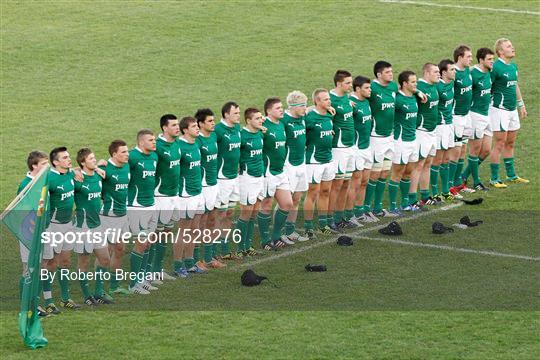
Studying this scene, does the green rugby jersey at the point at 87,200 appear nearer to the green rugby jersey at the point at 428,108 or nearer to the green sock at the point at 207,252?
the green sock at the point at 207,252

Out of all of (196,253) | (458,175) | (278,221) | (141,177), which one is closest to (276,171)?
(278,221)

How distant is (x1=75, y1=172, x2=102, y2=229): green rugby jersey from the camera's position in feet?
61.6

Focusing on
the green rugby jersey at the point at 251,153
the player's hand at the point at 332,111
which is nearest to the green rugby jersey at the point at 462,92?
the player's hand at the point at 332,111

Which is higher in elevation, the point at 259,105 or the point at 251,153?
the point at 251,153

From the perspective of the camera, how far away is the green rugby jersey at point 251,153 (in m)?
20.6

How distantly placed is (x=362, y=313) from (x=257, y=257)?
2.92 metres

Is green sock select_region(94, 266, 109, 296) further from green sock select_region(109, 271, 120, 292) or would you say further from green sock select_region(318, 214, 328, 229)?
green sock select_region(318, 214, 328, 229)

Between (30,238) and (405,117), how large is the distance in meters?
7.49

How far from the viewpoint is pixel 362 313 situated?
18.2 metres

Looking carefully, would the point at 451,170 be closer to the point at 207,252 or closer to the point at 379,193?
the point at 379,193

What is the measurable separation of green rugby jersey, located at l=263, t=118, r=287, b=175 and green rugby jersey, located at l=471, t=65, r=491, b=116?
13.8 ft

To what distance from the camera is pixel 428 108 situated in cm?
2292

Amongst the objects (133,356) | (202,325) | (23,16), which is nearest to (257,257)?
(202,325)

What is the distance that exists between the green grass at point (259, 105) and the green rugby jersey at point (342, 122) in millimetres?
1583
